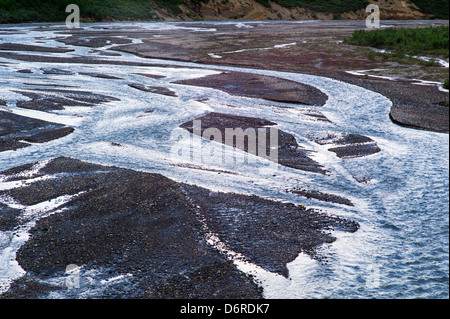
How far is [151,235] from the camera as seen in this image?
260 inches

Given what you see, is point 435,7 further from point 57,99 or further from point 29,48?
point 57,99

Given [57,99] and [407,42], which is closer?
[57,99]

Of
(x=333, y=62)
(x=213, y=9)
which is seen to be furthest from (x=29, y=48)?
(x=213, y=9)

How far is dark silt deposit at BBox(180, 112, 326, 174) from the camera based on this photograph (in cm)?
958

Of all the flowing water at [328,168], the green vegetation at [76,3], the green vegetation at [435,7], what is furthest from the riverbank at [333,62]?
the green vegetation at [435,7]

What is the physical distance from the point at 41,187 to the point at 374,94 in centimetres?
1059

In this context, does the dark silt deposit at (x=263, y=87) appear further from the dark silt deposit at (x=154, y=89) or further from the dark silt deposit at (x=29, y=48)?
the dark silt deposit at (x=29, y=48)

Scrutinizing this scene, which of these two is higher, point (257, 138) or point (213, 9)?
point (213, 9)

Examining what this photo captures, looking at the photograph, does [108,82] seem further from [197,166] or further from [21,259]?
[21,259]

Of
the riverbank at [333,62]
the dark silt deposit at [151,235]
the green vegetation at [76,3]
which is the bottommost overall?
the dark silt deposit at [151,235]

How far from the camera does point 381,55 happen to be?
22.7 meters

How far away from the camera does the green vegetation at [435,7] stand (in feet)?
244

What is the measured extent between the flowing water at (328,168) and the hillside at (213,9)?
3383 cm

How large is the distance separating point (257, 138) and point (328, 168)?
94.1 inches
